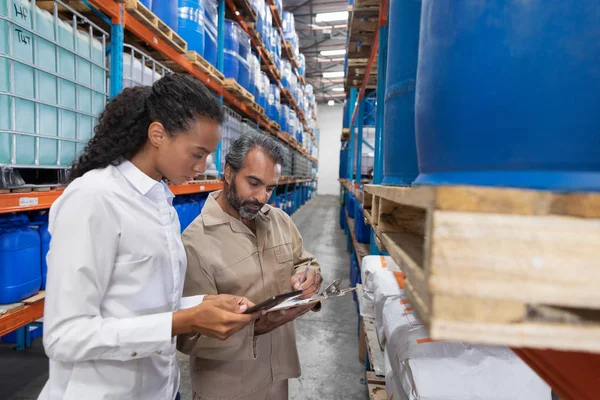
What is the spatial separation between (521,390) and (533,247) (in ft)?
3.78

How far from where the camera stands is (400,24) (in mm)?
1156

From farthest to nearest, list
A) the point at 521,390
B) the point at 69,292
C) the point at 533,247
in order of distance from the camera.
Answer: the point at 521,390 → the point at 69,292 → the point at 533,247

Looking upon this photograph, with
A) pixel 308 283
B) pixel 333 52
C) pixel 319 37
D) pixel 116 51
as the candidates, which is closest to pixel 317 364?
pixel 308 283

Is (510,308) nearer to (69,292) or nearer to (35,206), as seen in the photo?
(69,292)

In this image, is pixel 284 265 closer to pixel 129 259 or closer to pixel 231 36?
pixel 129 259

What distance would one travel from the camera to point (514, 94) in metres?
0.47

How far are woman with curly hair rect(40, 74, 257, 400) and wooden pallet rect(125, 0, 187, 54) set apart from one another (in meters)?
1.44

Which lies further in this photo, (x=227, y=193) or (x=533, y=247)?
(x=227, y=193)

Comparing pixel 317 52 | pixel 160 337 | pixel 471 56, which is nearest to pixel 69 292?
pixel 160 337

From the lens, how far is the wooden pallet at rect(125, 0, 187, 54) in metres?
2.21

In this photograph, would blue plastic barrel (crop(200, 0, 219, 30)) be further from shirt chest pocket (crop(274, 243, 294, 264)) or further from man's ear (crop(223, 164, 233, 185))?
shirt chest pocket (crop(274, 243, 294, 264))

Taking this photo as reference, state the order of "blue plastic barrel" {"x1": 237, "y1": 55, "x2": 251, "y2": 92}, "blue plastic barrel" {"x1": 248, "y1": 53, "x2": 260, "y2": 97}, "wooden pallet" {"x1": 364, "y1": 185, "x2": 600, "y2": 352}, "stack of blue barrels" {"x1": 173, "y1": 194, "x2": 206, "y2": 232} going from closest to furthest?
1. "wooden pallet" {"x1": 364, "y1": 185, "x2": 600, "y2": 352}
2. "stack of blue barrels" {"x1": 173, "y1": 194, "x2": 206, "y2": 232}
3. "blue plastic barrel" {"x1": 237, "y1": 55, "x2": 251, "y2": 92}
4. "blue plastic barrel" {"x1": 248, "y1": 53, "x2": 260, "y2": 97}

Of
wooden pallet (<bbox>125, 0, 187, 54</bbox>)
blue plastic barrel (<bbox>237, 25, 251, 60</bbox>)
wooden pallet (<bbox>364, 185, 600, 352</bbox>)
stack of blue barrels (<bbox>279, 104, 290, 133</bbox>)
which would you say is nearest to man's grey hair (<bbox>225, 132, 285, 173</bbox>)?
wooden pallet (<bbox>364, 185, 600, 352</bbox>)

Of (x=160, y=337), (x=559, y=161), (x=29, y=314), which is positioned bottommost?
(x=29, y=314)
